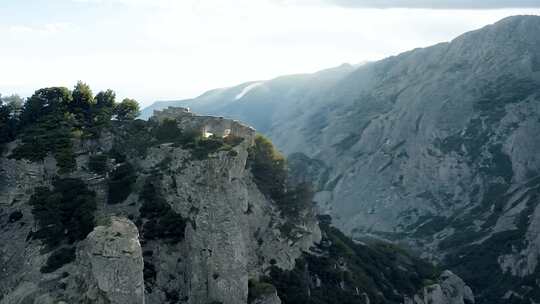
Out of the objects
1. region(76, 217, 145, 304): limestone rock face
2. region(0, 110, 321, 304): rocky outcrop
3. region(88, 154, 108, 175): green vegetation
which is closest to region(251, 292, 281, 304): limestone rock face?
region(0, 110, 321, 304): rocky outcrop

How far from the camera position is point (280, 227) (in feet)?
265

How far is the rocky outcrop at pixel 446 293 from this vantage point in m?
95.6

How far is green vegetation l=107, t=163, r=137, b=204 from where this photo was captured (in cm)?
7238

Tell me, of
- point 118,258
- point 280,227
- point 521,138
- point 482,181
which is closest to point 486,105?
point 521,138

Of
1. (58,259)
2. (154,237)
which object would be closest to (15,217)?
(58,259)

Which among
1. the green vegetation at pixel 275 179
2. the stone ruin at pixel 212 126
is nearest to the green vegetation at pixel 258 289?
the green vegetation at pixel 275 179

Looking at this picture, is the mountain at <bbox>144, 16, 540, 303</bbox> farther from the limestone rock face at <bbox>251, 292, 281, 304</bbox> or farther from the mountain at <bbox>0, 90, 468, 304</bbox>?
the limestone rock face at <bbox>251, 292, 281, 304</bbox>

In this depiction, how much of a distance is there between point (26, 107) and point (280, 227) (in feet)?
129

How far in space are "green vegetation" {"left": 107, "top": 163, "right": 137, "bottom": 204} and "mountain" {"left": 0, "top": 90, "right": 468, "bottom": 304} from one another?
142mm

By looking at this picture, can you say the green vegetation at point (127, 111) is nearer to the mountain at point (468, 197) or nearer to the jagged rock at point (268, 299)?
the jagged rock at point (268, 299)

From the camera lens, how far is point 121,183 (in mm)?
73375

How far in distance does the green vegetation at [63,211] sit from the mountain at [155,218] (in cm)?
14

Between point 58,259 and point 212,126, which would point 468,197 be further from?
point 58,259

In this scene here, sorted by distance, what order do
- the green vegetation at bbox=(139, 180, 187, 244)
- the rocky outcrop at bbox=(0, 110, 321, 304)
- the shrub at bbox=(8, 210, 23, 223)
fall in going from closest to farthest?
the rocky outcrop at bbox=(0, 110, 321, 304) < the green vegetation at bbox=(139, 180, 187, 244) < the shrub at bbox=(8, 210, 23, 223)
